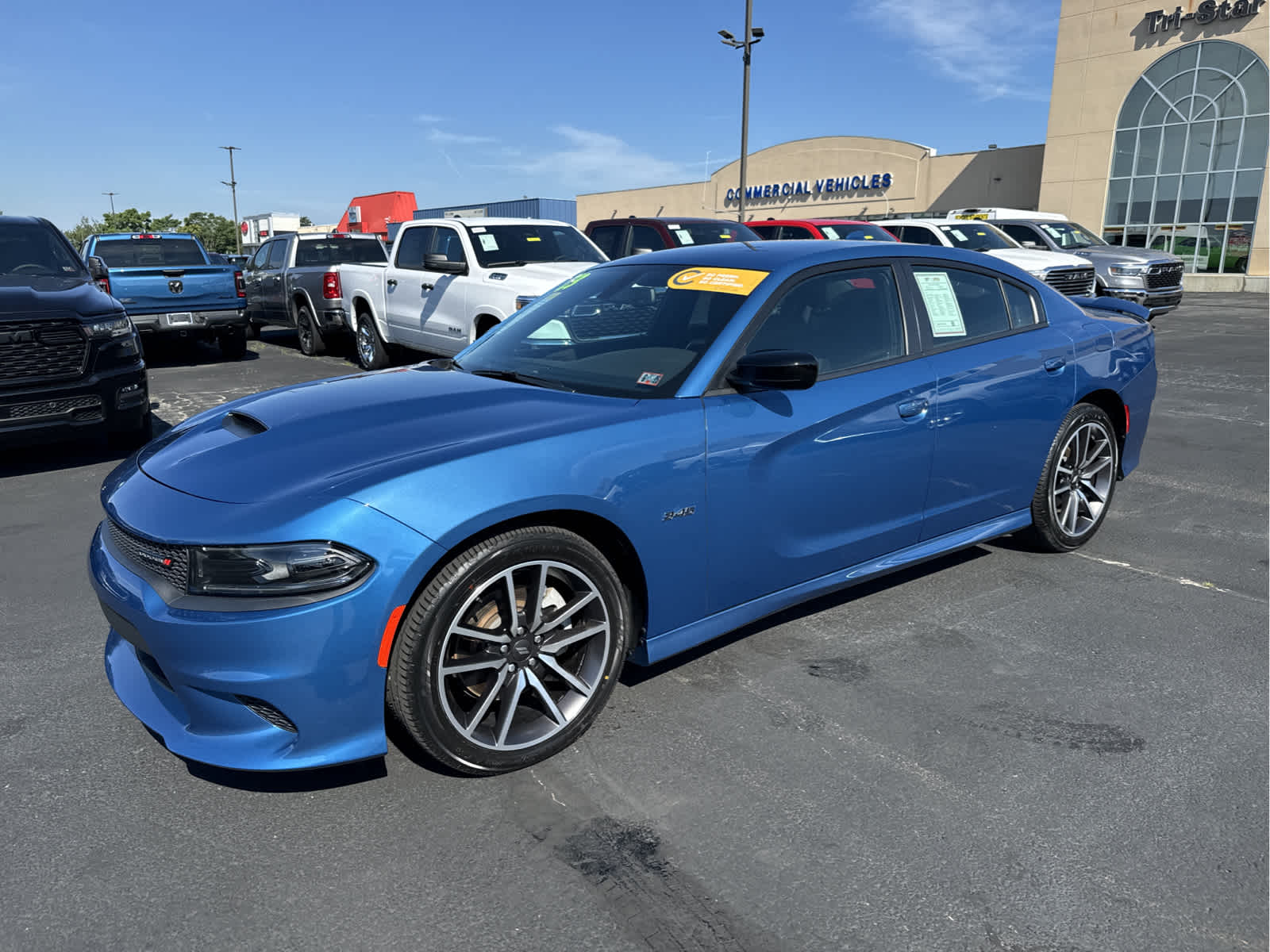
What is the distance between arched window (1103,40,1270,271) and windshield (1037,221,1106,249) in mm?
15573

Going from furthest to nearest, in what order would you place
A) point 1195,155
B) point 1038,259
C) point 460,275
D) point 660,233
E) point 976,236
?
point 1195,155
point 976,236
point 1038,259
point 660,233
point 460,275

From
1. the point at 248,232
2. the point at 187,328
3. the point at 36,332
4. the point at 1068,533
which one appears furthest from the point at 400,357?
the point at 248,232

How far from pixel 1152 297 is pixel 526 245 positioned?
12.6m

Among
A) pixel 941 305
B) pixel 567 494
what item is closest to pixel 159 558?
pixel 567 494

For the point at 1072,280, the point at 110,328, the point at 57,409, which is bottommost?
the point at 57,409

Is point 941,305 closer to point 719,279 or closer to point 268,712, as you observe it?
point 719,279

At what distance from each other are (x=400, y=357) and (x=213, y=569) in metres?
10.3

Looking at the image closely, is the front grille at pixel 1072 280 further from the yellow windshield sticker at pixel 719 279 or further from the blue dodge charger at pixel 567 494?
the yellow windshield sticker at pixel 719 279

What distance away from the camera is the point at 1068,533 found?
472cm

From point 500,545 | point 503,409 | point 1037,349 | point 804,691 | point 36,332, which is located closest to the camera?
point 500,545

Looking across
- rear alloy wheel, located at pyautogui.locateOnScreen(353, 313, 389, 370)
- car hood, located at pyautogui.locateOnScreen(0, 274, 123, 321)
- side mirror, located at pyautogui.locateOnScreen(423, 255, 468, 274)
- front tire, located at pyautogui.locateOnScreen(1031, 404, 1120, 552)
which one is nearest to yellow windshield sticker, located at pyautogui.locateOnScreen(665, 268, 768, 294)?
front tire, located at pyautogui.locateOnScreen(1031, 404, 1120, 552)

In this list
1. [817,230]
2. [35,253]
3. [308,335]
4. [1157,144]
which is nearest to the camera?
[35,253]

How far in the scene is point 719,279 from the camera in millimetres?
3621

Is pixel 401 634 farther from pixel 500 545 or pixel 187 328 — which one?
pixel 187 328
